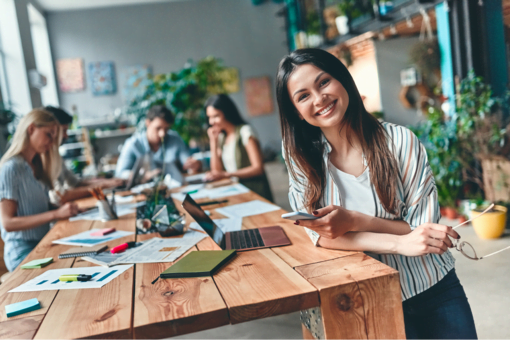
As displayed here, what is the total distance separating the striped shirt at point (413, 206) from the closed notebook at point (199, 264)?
317 millimetres

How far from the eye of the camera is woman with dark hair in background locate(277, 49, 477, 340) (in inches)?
50.3

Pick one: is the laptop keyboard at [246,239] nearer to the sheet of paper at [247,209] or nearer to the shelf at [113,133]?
the sheet of paper at [247,209]

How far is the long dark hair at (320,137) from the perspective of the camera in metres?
1.34

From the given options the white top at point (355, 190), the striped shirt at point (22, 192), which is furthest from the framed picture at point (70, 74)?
the white top at point (355, 190)

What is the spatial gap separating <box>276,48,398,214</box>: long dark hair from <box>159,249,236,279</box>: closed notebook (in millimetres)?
358

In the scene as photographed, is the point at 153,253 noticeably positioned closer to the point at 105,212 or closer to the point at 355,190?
the point at 355,190

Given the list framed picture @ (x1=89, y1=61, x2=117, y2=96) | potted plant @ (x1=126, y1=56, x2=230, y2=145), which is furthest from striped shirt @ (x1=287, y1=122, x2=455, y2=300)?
framed picture @ (x1=89, y1=61, x2=117, y2=96)

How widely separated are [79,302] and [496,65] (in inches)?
173

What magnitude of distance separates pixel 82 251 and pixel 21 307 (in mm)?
502

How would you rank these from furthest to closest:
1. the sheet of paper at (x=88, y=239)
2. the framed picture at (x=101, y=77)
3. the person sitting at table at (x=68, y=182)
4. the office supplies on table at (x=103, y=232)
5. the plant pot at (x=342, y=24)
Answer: the framed picture at (x=101, y=77) < the plant pot at (x=342, y=24) < the person sitting at table at (x=68, y=182) < the office supplies on table at (x=103, y=232) < the sheet of paper at (x=88, y=239)

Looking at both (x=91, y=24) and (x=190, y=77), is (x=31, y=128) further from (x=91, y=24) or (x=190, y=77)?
(x=91, y=24)

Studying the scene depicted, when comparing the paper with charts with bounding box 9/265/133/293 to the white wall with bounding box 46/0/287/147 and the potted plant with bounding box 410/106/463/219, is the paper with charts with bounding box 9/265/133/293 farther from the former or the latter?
the white wall with bounding box 46/0/287/147

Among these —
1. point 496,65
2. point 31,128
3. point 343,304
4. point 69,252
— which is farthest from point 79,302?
point 496,65

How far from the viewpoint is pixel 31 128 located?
2.43 m
